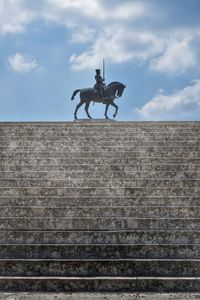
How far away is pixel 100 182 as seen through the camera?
42.2ft

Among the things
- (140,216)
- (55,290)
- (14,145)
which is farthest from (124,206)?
(14,145)

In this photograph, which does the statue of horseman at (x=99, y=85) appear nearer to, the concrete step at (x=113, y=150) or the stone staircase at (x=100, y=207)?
the stone staircase at (x=100, y=207)

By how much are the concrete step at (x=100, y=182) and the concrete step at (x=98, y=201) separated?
84 centimetres

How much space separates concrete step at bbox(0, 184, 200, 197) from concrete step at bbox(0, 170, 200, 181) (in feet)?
2.57

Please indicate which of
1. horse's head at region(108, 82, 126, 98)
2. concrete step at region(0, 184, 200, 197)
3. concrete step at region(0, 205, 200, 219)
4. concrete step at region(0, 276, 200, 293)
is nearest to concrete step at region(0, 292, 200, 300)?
concrete step at region(0, 276, 200, 293)

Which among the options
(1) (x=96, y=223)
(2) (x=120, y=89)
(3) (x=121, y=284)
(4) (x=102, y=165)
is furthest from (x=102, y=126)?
(3) (x=121, y=284)

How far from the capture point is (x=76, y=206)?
11.1m

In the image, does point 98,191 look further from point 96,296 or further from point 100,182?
point 96,296

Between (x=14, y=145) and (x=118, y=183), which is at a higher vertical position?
(x=14, y=145)

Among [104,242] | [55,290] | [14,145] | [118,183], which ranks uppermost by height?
[14,145]

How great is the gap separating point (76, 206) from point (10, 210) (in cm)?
125

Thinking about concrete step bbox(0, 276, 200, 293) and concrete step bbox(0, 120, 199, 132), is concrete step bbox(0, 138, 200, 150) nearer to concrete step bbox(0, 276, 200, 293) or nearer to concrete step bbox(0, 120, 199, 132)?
concrete step bbox(0, 120, 199, 132)

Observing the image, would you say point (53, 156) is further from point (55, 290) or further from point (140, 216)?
point (55, 290)

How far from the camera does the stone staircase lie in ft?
28.6
